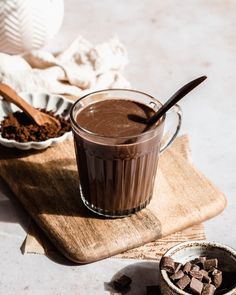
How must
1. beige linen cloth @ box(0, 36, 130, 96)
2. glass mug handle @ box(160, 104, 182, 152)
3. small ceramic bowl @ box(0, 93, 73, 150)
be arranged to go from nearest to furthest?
1. glass mug handle @ box(160, 104, 182, 152)
2. small ceramic bowl @ box(0, 93, 73, 150)
3. beige linen cloth @ box(0, 36, 130, 96)

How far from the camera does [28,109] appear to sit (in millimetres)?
1850

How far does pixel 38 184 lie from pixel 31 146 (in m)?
0.12

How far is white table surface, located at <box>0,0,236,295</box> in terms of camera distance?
1.50m

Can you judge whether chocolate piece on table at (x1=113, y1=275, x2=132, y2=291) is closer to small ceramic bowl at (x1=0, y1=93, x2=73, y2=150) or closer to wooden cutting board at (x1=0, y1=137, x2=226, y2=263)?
wooden cutting board at (x1=0, y1=137, x2=226, y2=263)

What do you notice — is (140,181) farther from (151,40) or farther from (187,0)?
(187,0)

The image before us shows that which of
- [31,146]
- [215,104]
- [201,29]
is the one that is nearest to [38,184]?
[31,146]

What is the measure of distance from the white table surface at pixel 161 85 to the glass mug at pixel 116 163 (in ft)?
0.52

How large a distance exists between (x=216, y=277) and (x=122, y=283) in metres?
0.21

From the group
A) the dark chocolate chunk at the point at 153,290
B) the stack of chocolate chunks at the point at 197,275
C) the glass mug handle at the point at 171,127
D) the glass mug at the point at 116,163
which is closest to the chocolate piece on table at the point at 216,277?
the stack of chocolate chunks at the point at 197,275

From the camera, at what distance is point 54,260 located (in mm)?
1542

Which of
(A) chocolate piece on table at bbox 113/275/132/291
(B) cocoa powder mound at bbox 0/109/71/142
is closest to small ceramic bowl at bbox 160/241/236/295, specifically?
(A) chocolate piece on table at bbox 113/275/132/291

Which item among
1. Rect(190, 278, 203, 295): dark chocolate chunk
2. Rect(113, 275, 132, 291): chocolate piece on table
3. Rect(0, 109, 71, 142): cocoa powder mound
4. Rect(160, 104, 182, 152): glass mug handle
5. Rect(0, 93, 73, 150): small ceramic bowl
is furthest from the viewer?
Rect(0, 93, 73, 150): small ceramic bowl

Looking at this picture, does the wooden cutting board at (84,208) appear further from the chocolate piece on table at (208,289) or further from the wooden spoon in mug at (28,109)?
the chocolate piece on table at (208,289)

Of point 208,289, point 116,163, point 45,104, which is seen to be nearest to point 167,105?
point 116,163
